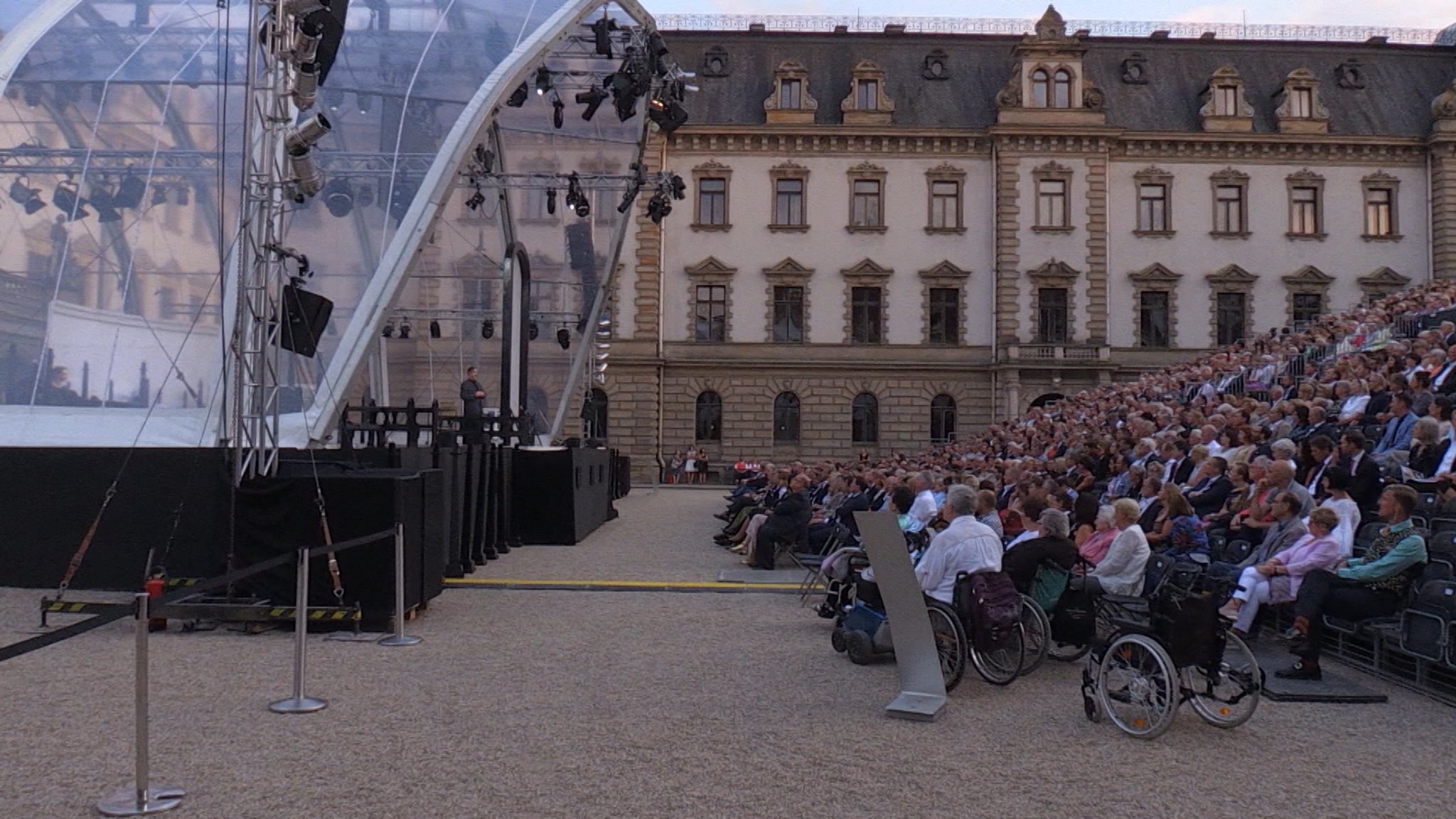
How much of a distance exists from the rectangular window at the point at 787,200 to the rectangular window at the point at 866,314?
3.39m

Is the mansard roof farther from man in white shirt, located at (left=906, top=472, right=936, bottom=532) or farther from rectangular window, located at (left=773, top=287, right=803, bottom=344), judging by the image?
man in white shirt, located at (left=906, top=472, right=936, bottom=532)

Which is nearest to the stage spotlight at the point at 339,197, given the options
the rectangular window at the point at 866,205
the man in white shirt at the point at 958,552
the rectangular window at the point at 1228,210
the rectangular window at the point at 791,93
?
the man in white shirt at the point at 958,552

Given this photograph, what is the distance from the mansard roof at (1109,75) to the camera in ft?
155

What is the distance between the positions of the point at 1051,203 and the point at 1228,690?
40.6m

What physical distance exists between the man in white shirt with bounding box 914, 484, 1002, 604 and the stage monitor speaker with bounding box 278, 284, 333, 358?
21.0ft

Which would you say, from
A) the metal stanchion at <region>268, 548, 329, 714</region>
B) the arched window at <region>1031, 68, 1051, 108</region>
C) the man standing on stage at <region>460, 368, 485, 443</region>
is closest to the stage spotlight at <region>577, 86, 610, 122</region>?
the man standing on stage at <region>460, 368, 485, 443</region>

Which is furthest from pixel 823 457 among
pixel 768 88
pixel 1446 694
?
pixel 1446 694

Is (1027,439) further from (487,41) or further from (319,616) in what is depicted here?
(319,616)

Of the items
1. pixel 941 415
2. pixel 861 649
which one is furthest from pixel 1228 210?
pixel 861 649

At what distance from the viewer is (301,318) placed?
12.2m

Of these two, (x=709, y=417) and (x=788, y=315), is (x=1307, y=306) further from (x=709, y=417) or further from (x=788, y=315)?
(x=709, y=417)

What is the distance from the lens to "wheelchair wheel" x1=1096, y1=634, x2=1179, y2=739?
706 centimetres

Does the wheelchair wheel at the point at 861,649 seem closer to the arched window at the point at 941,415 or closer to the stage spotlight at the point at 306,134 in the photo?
the stage spotlight at the point at 306,134

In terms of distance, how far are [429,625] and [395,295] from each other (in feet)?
25.3
